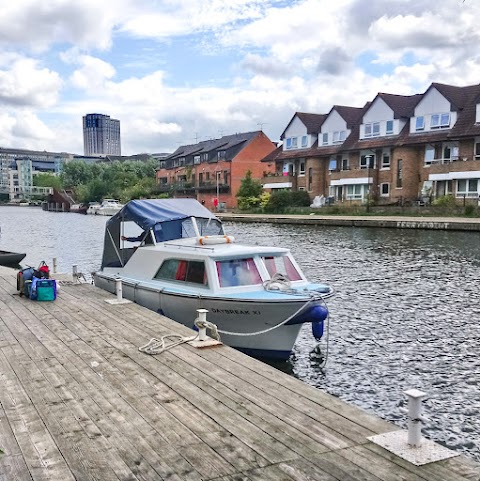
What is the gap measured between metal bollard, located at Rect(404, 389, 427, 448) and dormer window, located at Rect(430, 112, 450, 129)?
183 feet

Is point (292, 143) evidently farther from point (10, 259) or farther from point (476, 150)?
point (10, 259)

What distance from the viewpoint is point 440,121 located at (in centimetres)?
5641

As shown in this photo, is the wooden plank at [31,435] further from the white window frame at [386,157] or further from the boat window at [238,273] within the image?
the white window frame at [386,157]

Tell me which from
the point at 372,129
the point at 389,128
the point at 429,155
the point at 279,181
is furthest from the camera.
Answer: the point at 279,181

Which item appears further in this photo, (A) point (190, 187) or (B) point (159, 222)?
(A) point (190, 187)

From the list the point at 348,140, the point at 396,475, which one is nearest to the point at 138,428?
the point at 396,475

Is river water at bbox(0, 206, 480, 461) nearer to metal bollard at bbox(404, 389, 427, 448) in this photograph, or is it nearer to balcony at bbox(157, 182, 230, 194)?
metal bollard at bbox(404, 389, 427, 448)

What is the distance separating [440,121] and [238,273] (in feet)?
166

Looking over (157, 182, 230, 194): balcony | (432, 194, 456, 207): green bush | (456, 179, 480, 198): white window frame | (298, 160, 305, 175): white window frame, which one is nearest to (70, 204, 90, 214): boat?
(157, 182, 230, 194): balcony

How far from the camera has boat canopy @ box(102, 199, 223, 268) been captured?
51.2 ft

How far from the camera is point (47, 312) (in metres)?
12.5

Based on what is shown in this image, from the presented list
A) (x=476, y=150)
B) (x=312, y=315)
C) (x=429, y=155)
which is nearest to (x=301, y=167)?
(x=429, y=155)

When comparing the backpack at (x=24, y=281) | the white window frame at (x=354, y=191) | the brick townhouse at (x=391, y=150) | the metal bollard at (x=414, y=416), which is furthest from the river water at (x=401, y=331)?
the white window frame at (x=354, y=191)

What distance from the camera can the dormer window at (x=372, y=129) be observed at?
6347 centimetres
